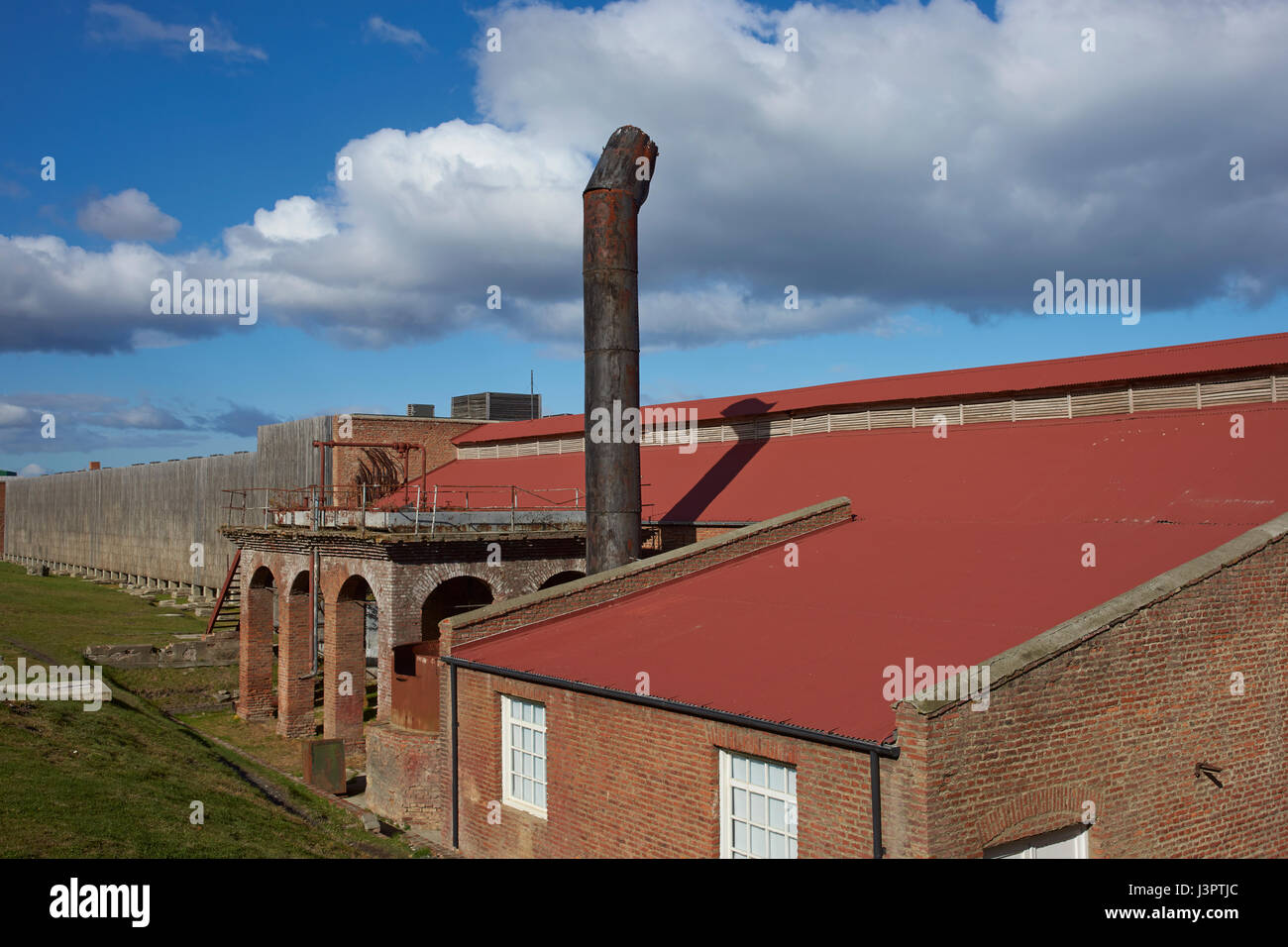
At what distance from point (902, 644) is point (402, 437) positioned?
23.5 meters

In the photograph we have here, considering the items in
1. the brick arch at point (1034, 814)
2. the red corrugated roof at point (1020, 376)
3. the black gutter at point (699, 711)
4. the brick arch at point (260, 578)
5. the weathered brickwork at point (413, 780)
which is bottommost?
the weathered brickwork at point (413, 780)

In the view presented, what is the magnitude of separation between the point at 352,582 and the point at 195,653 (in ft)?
34.0

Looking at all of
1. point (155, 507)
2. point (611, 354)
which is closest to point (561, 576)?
point (611, 354)

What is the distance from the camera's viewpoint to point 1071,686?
9281mm

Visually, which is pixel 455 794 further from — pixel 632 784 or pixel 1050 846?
pixel 1050 846

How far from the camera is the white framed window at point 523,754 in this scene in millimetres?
13133

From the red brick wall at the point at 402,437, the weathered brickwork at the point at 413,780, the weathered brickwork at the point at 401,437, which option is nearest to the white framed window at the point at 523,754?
the weathered brickwork at the point at 413,780

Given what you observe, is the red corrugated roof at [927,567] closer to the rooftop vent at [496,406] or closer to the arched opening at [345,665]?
the arched opening at [345,665]

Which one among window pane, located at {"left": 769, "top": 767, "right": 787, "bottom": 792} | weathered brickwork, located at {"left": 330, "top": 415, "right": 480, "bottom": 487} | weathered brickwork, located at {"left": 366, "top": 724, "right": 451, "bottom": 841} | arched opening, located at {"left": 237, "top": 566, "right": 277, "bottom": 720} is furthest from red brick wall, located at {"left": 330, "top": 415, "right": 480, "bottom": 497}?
window pane, located at {"left": 769, "top": 767, "right": 787, "bottom": 792}

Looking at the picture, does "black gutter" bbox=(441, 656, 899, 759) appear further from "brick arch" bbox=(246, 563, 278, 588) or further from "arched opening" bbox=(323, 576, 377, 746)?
"brick arch" bbox=(246, 563, 278, 588)

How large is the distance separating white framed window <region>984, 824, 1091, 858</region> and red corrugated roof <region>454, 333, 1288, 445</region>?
10878 mm

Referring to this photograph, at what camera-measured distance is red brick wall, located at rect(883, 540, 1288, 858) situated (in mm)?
8461

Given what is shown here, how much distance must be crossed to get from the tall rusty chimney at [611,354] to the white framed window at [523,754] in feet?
15.1
